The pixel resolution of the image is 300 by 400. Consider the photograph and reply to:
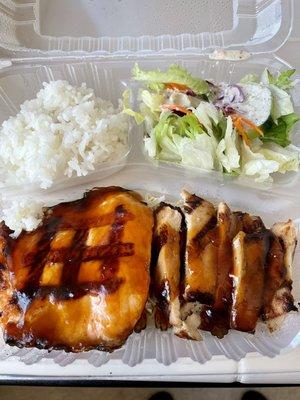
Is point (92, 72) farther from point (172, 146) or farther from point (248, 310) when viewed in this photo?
point (248, 310)

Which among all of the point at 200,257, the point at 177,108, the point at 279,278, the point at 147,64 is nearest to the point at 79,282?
the point at 200,257

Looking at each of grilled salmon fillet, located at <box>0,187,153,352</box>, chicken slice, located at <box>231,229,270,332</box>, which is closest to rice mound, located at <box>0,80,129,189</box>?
grilled salmon fillet, located at <box>0,187,153,352</box>

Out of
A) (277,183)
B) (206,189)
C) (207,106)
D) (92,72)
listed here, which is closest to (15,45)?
(92,72)

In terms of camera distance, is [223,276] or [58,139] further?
[58,139]

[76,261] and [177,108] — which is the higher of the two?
[177,108]

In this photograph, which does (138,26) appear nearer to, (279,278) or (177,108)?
(177,108)

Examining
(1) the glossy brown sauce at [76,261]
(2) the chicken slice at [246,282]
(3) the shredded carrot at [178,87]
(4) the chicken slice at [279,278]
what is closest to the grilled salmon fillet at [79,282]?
(1) the glossy brown sauce at [76,261]
